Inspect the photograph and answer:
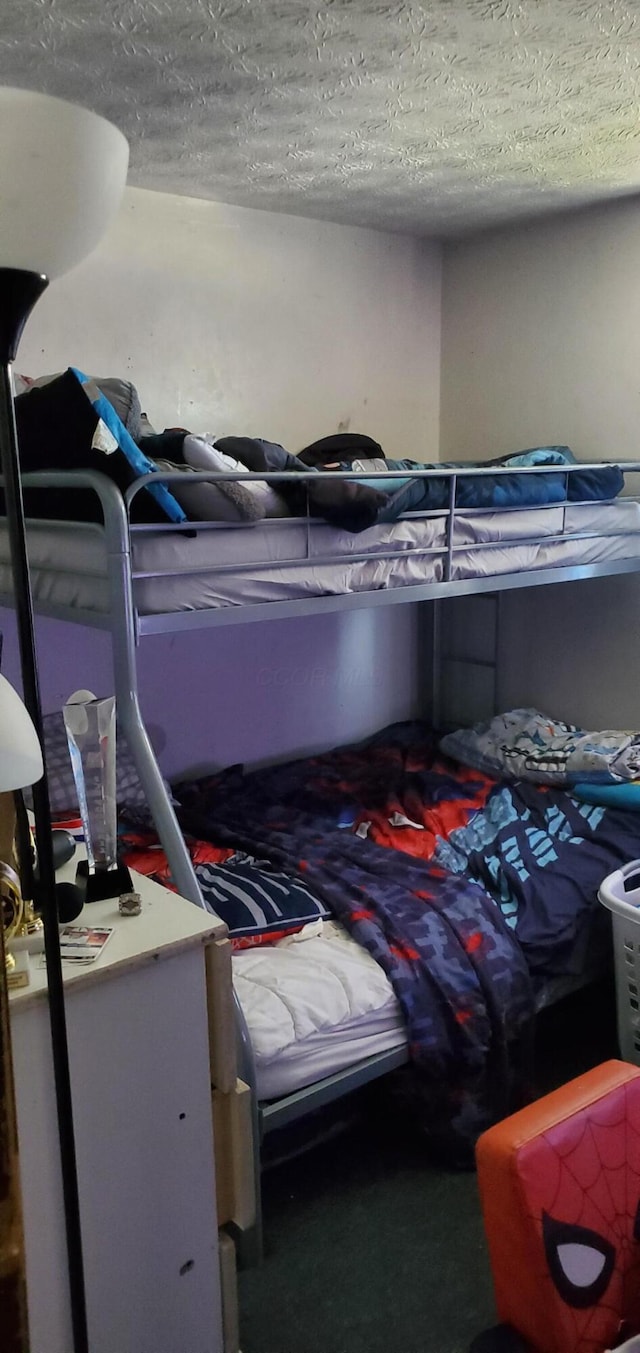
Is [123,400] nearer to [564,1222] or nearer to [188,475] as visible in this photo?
[188,475]

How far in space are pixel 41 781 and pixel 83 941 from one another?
0.77 ft

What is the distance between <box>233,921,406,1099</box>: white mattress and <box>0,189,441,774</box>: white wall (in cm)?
100

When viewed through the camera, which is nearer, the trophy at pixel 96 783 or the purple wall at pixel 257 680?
the trophy at pixel 96 783

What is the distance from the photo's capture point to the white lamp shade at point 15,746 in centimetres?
86

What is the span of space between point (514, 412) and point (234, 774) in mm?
1635

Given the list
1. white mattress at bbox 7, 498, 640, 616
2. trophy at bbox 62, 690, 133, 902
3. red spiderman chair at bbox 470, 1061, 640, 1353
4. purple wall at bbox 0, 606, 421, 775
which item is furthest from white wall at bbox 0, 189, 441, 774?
red spiderman chair at bbox 470, 1061, 640, 1353

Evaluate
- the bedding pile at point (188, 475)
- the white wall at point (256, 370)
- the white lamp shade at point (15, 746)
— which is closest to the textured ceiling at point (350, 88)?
the white wall at point (256, 370)

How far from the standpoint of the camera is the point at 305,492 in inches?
74.1

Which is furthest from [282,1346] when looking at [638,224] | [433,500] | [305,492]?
[638,224]

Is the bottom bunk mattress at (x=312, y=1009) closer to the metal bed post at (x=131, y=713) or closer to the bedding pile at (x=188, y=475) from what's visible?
the metal bed post at (x=131, y=713)

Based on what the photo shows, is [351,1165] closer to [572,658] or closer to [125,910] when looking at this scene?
[125,910]

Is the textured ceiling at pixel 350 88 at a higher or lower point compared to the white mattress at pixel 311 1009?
higher

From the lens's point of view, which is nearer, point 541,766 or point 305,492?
point 305,492

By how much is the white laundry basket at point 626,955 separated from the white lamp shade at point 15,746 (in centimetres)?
157
